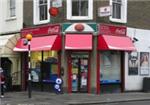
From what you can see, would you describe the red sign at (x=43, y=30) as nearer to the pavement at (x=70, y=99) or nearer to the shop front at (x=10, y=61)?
the shop front at (x=10, y=61)

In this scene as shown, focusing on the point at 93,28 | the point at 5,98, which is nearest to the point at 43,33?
the point at 93,28

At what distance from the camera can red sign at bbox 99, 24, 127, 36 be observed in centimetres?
2870

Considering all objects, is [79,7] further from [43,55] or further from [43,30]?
[43,55]

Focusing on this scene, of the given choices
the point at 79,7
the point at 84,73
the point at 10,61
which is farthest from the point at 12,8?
the point at 84,73

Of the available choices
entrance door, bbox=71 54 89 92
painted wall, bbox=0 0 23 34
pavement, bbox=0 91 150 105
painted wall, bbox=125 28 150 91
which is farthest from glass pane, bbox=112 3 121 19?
painted wall, bbox=0 0 23 34

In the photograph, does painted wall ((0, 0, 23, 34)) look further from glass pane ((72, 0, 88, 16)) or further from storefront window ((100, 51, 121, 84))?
storefront window ((100, 51, 121, 84))

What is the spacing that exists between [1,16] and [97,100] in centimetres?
1247

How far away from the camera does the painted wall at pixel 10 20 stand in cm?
3244

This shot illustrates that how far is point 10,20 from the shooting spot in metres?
33.5

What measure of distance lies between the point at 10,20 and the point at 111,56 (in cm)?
810

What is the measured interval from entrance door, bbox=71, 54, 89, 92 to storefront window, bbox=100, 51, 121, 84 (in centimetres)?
101

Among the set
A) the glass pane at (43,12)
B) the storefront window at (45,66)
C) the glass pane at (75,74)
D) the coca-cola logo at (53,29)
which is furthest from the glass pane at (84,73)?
the glass pane at (43,12)

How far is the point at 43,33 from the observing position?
3003cm

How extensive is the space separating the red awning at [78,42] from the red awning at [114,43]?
71cm
